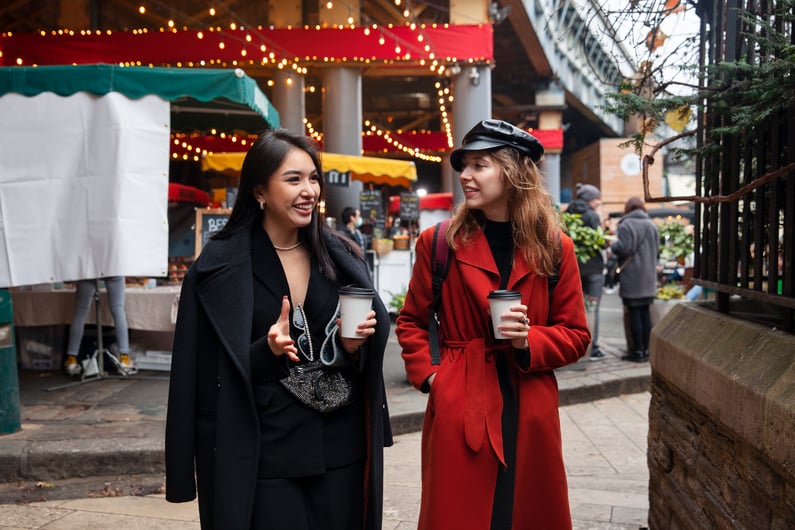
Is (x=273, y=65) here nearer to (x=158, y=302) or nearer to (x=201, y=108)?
(x=201, y=108)

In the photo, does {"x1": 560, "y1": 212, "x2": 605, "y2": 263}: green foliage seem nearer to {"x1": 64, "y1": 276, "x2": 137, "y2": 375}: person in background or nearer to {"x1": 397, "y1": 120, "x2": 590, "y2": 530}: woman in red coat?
{"x1": 64, "y1": 276, "x2": 137, "y2": 375}: person in background

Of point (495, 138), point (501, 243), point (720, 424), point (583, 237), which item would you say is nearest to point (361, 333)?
point (501, 243)

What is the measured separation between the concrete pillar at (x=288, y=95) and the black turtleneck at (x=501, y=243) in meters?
12.4

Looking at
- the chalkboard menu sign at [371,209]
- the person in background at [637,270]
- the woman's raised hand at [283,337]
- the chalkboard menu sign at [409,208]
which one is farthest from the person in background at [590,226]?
the woman's raised hand at [283,337]

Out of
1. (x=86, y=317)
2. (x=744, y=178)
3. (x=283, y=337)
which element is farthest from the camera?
(x=86, y=317)

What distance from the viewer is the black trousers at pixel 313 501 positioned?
8.23 feet

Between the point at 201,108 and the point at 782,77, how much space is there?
22.9 ft

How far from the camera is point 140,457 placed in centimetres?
530

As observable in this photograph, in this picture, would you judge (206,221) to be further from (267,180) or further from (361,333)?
(361,333)

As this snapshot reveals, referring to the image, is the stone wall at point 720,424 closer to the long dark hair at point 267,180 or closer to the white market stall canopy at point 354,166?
the long dark hair at point 267,180

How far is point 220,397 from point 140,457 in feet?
10.4

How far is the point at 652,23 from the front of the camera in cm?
383

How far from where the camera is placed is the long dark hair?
2705 mm

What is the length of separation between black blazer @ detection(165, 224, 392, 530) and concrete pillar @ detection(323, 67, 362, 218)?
40.8 feet
